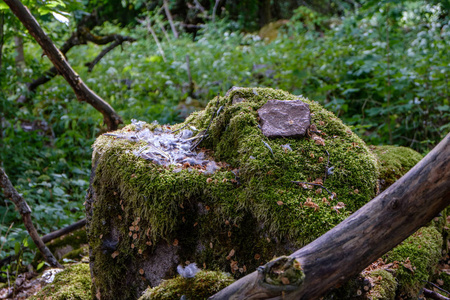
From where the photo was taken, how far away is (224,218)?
218cm

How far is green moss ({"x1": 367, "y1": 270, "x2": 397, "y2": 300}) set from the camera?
75.4 inches

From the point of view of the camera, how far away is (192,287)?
1938 millimetres

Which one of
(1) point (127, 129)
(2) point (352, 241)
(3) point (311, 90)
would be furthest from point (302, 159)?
(3) point (311, 90)

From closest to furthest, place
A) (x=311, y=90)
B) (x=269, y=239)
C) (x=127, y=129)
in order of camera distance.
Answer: (x=269, y=239) → (x=127, y=129) → (x=311, y=90)

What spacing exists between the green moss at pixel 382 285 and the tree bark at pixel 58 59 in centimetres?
331

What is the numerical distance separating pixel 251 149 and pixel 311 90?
13.4 feet

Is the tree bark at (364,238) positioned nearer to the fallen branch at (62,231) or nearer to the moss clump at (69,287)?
the moss clump at (69,287)

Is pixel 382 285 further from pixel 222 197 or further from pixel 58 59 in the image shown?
pixel 58 59

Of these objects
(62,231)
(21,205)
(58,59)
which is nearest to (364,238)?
(21,205)

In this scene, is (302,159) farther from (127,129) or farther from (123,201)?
(127,129)

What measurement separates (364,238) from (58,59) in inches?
135

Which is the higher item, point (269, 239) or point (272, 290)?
point (272, 290)

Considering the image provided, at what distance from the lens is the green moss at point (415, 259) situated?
2.14 m

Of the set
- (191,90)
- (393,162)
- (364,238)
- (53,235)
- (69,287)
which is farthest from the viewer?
(191,90)
